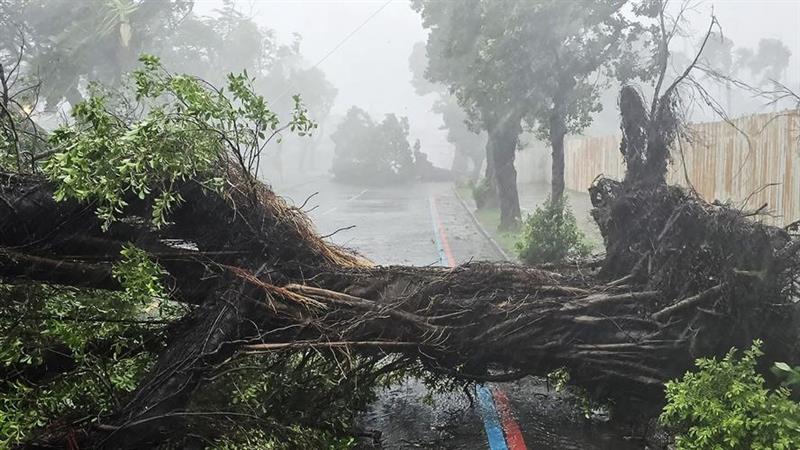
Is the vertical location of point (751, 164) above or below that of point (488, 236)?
above

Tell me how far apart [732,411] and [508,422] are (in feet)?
6.78

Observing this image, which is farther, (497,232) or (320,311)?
(497,232)

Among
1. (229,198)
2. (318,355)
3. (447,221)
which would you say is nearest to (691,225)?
(318,355)

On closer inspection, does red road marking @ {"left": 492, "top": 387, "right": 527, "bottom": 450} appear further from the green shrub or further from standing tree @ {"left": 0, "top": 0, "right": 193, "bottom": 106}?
standing tree @ {"left": 0, "top": 0, "right": 193, "bottom": 106}

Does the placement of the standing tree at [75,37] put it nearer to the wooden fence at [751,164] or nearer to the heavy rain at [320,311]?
the wooden fence at [751,164]

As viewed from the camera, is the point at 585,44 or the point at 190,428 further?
the point at 585,44

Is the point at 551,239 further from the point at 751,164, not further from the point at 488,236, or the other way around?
the point at 488,236

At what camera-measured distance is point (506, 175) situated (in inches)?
796

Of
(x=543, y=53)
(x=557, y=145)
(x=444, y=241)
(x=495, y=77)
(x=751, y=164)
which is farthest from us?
(x=444, y=241)

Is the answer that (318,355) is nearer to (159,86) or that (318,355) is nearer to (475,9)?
(159,86)

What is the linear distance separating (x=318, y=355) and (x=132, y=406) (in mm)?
1305

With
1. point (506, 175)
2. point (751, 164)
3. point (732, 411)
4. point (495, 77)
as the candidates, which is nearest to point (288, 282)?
point (732, 411)

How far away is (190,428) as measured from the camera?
3.88m

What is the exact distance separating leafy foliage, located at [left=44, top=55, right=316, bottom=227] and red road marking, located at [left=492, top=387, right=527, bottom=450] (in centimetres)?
280
